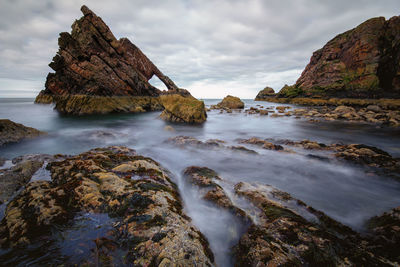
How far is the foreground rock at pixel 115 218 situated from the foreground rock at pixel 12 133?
7840 mm

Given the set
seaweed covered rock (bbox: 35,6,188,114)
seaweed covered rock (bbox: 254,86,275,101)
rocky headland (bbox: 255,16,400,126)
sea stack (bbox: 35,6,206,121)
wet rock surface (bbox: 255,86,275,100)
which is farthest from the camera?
wet rock surface (bbox: 255,86,275,100)

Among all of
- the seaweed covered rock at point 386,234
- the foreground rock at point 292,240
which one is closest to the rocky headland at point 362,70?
the seaweed covered rock at point 386,234

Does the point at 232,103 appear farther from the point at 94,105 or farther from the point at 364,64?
the point at 364,64

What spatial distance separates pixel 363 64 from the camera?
42375mm

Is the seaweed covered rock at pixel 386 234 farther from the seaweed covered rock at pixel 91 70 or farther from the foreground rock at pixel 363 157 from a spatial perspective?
the seaweed covered rock at pixel 91 70

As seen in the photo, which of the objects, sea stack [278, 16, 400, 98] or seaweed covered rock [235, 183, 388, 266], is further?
sea stack [278, 16, 400, 98]

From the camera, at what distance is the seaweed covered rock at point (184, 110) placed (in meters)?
17.3

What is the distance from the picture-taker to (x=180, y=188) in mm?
4758

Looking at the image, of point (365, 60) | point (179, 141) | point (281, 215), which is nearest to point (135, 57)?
point (179, 141)

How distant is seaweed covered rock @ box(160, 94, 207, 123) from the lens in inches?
683

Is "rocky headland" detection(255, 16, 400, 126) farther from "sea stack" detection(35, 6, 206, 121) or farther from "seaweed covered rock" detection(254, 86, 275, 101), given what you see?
"sea stack" detection(35, 6, 206, 121)

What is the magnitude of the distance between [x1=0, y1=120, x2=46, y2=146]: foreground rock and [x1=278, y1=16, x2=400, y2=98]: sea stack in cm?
5616

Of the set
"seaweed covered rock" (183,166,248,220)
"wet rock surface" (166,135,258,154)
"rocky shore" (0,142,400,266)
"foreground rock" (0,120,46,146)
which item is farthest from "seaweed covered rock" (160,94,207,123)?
"rocky shore" (0,142,400,266)

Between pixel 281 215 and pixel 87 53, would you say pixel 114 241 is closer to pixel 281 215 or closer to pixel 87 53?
pixel 281 215
